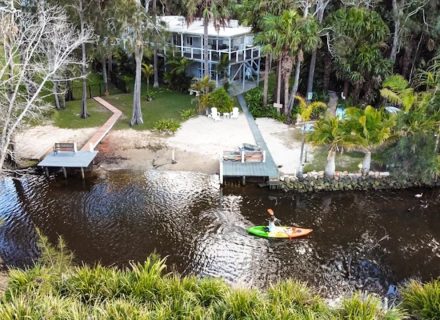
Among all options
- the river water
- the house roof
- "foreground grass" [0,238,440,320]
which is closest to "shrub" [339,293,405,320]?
"foreground grass" [0,238,440,320]

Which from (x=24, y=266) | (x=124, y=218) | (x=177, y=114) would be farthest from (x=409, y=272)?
(x=177, y=114)

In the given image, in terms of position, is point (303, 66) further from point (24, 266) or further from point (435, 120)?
point (24, 266)

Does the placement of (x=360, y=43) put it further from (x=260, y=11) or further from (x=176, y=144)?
(x=176, y=144)

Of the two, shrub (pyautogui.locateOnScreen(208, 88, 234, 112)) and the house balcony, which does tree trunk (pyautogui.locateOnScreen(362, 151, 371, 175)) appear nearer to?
A: shrub (pyautogui.locateOnScreen(208, 88, 234, 112))

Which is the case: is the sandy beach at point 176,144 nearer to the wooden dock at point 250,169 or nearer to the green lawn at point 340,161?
the wooden dock at point 250,169

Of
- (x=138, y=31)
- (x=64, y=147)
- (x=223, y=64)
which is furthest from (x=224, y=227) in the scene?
(x=223, y=64)

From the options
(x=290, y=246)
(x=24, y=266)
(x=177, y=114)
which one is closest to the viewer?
(x=24, y=266)
